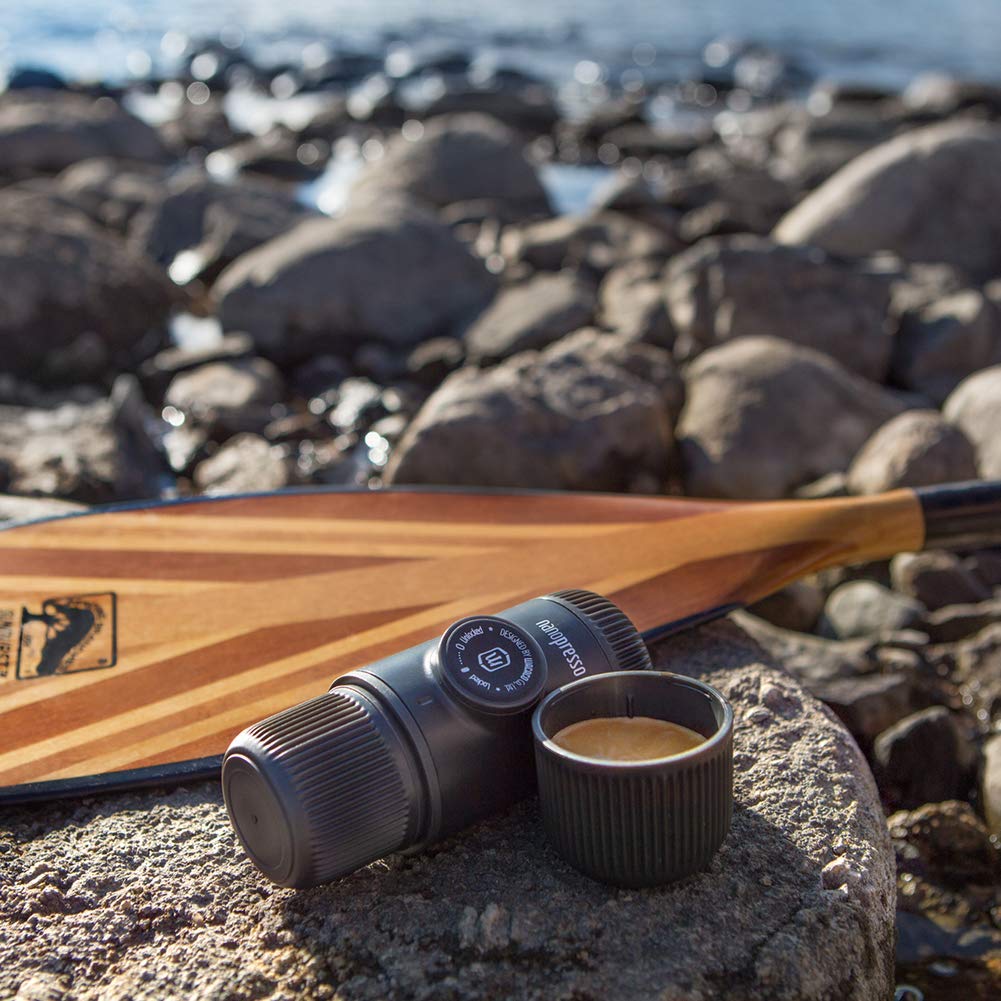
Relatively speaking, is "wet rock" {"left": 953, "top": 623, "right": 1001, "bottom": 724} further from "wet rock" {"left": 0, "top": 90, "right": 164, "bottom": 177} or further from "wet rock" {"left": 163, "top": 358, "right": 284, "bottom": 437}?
"wet rock" {"left": 0, "top": 90, "right": 164, "bottom": 177}

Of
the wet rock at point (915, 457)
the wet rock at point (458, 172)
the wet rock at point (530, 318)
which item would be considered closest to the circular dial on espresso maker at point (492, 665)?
the wet rock at point (915, 457)

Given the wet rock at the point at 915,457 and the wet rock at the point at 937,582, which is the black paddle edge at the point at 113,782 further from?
the wet rock at the point at 915,457

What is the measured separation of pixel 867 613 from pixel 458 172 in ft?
17.8

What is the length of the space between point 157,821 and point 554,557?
112 centimetres

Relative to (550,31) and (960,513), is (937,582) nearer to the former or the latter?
(960,513)

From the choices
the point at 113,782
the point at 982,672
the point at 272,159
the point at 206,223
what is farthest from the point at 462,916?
the point at 272,159

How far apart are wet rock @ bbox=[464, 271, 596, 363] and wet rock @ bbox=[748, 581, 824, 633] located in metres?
2.03

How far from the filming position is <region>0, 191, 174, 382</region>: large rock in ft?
17.2

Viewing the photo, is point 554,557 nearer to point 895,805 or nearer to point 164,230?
point 895,805

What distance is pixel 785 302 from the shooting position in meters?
5.08

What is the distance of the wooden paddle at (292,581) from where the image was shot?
2152mm

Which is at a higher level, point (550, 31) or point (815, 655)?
point (550, 31)

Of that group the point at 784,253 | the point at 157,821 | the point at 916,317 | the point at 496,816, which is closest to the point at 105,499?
the point at 157,821

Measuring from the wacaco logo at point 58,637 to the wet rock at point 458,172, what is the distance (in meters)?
5.71
